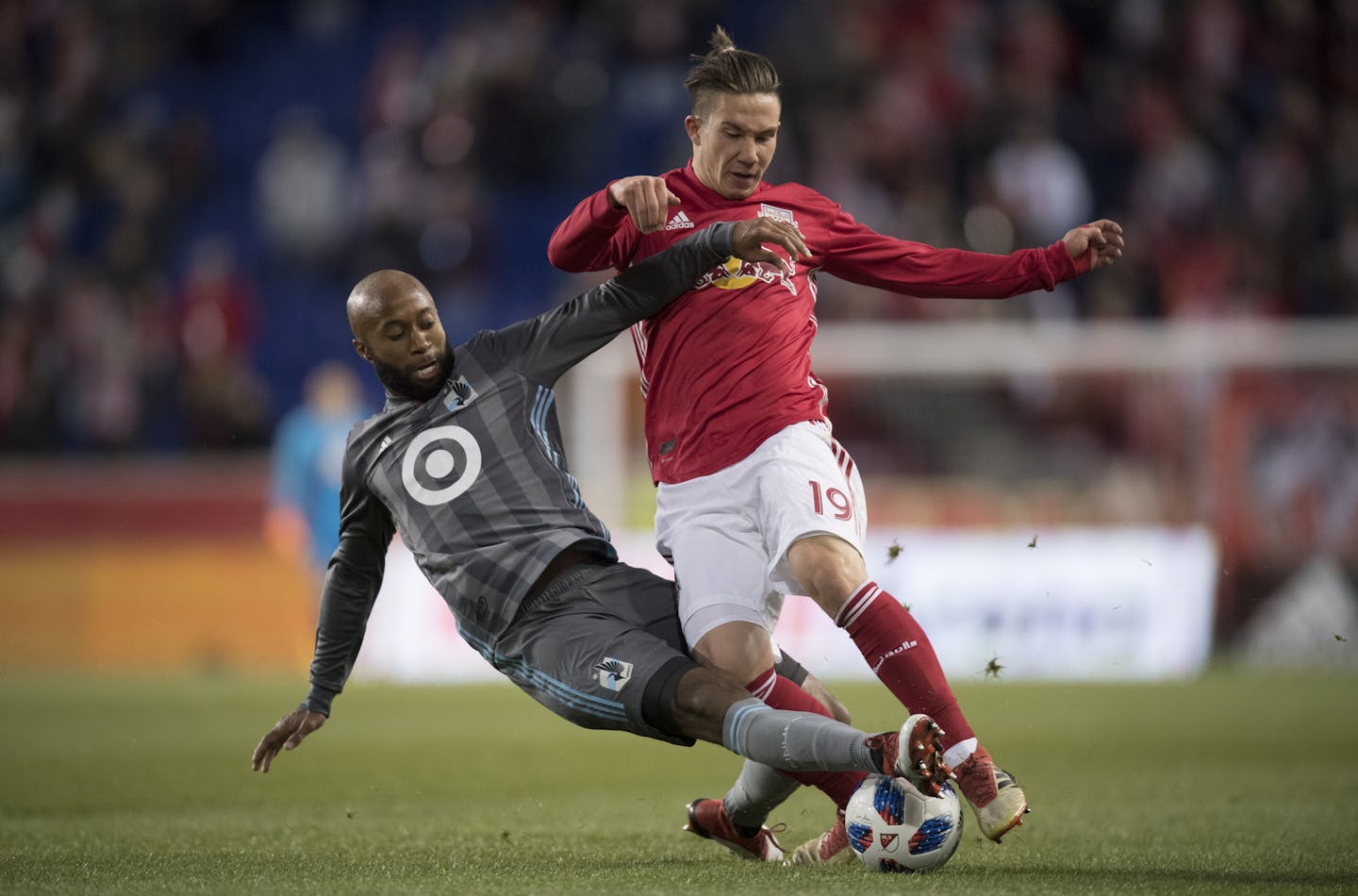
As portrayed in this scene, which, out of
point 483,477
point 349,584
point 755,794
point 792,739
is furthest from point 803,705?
point 349,584

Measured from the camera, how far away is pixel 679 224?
207 inches

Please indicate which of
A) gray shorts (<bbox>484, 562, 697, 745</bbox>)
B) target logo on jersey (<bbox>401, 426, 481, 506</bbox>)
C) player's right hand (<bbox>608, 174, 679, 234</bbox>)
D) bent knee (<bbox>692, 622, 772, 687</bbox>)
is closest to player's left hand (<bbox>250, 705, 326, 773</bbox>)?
gray shorts (<bbox>484, 562, 697, 745</bbox>)

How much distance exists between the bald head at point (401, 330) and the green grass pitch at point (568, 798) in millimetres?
1344

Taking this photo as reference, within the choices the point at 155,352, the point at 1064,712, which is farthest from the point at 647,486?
the point at 155,352

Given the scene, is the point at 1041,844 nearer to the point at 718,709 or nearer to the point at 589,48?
the point at 718,709

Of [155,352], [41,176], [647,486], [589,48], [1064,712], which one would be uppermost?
[589,48]

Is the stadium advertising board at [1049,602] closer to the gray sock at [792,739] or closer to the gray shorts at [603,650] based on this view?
the gray shorts at [603,650]

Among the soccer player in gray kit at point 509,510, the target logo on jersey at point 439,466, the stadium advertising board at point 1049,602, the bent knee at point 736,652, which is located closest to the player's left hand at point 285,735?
the soccer player in gray kit at point 509,510

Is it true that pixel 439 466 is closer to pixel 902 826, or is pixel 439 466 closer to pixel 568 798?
pixel 902 826

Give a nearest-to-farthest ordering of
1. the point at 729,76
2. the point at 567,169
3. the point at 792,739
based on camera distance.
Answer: the point at 792,739 → the point at 729,76 → the point at 567,169

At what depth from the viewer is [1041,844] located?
5.24 m

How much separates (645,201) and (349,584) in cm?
137

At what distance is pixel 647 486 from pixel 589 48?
569 centimetres

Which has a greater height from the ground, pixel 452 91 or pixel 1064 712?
pixel 452 91
